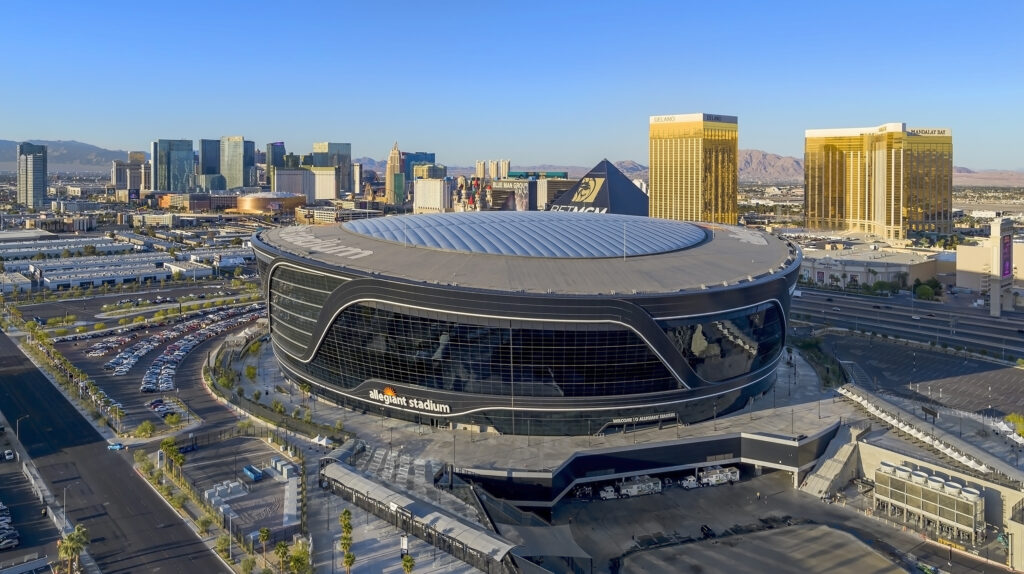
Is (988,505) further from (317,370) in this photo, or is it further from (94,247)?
(94,247)

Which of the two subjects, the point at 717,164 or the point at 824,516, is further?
the point at 717,164

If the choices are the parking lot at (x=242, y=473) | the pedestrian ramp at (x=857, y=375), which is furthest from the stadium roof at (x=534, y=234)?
the parking lot at (x=242, y=473)

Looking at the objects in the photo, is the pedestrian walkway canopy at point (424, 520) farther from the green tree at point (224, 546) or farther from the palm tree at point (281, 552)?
the green tree at point (224, 546)

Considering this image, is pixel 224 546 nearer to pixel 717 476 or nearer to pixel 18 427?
pixel 18 427

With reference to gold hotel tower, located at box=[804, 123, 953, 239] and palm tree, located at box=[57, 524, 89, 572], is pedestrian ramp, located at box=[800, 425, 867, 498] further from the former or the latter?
gold hotel tower, located at box=[804, 123, 953, 239]

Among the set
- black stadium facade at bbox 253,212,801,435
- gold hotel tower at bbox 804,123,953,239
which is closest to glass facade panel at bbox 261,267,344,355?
black stadium facade at bbox 253,212,801,435

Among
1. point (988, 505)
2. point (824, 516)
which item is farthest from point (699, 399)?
point (988, 505)
